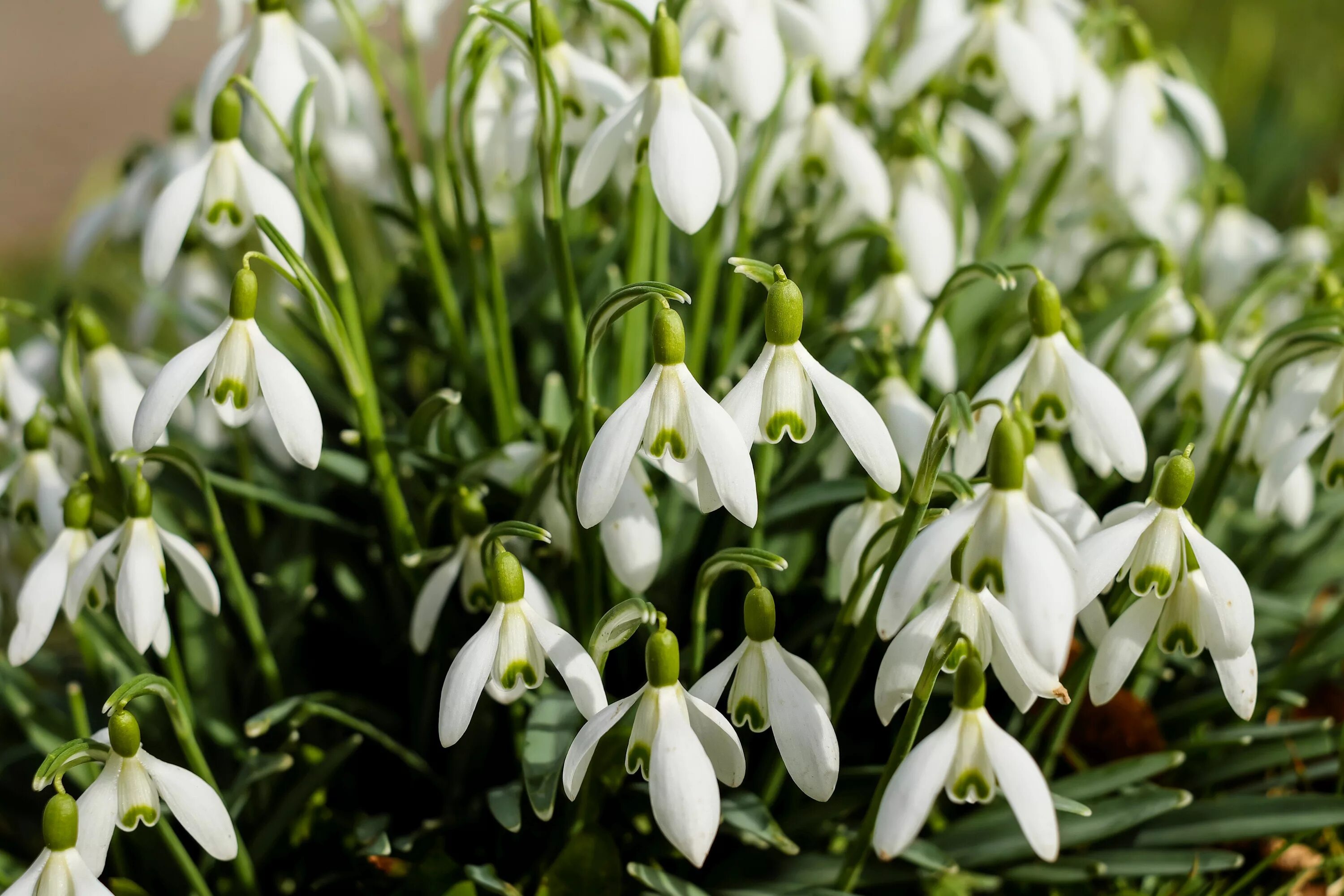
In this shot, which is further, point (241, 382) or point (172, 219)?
point (172, 219)

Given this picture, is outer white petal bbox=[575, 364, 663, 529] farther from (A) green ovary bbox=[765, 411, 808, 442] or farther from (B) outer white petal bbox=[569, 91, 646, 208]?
(B) outer white petal bbox=[569, 91, 646, 208]

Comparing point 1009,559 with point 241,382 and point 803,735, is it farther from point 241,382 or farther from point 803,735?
point 241,382

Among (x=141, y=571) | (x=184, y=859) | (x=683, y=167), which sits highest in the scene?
(x=683, y=167)

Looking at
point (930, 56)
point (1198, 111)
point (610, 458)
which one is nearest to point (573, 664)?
point (610, 458)

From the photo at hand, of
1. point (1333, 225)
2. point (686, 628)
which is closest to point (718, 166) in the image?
point (686, 628)

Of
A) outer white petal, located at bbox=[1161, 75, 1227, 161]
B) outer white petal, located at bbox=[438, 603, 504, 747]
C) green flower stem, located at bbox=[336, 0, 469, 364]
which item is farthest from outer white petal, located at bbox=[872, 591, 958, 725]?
outer white petal, located at bbox=[1161, 75, 1227, 161]

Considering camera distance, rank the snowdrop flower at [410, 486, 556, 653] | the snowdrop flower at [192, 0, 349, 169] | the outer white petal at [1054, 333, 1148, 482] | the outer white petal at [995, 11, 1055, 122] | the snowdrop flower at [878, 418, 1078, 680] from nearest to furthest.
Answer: the snowdrop flower at [878, 418, 1078, 680]
the outer white petal at [1054, 333, 1148, 482]
the snowdrop flower at [410, 486, 556, 653]
the snowdrop flower at [192, 0, 349, 169]
the outer white petal at [995, 11, 1055, 122]

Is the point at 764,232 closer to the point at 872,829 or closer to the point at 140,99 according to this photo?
the point at 872,829

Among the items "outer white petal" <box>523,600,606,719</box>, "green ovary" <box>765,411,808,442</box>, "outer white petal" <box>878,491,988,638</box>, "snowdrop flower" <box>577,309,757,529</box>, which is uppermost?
"snowdrop flower" <box>577,309,757,529</box>
